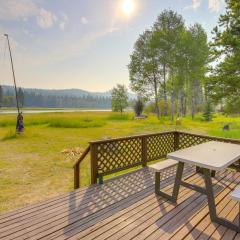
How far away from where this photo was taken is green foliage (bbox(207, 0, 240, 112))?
385 inches

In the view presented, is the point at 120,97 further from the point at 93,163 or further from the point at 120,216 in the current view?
the point at 120,216

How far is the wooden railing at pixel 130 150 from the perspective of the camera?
4320 mm

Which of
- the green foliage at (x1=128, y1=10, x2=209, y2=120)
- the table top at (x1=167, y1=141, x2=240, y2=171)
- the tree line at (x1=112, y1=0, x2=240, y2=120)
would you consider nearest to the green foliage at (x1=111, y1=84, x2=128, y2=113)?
the tree line at (x1=112, y1=0, x2=240, y2=120)

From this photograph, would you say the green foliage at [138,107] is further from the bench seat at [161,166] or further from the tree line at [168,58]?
the bench seat at [161,166]

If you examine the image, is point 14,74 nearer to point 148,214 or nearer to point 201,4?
point 201,4

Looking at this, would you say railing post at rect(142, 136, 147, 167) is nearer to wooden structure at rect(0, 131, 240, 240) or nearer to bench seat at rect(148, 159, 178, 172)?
wooden structure at rect(0, 131, 240, 240)

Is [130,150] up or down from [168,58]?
down

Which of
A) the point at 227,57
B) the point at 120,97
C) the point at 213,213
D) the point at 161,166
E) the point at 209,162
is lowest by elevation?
the point at 213,213

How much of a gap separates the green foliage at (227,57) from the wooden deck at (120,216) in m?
7.94

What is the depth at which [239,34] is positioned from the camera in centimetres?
1000

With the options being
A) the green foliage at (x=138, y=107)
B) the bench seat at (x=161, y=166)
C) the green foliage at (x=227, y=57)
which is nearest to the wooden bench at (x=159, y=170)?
the bench seat at (x=161, y=166)

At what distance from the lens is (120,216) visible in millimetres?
2895

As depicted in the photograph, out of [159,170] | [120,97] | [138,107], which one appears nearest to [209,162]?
[159,170]

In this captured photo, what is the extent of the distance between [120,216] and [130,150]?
240cm
